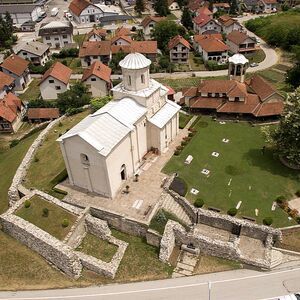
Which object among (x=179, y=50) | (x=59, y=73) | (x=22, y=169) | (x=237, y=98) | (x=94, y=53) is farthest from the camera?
(x=179, y=50)

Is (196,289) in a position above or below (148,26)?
above

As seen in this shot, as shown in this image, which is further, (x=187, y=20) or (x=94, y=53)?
(x=187, y=20)

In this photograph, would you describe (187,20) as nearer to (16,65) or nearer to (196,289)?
(16,65)

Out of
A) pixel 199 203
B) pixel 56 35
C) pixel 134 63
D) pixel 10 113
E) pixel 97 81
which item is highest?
pixel 134 63

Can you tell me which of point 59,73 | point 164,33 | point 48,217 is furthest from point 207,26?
point 48,217

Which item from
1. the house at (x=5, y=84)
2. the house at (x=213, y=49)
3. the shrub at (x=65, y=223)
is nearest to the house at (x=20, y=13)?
the house at (x=5, y=84)

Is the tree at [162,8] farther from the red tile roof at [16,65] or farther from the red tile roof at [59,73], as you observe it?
the red tile roof at [59,73]
